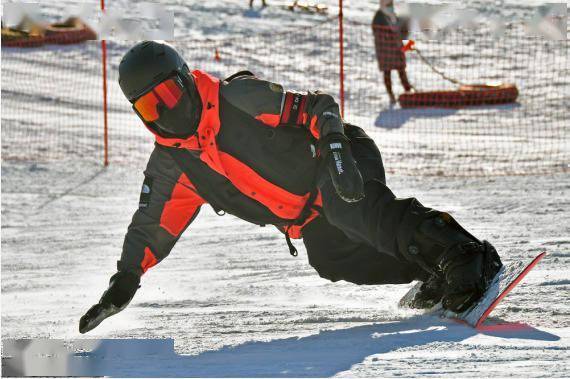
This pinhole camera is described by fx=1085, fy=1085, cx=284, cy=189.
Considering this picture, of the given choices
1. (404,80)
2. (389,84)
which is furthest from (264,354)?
(404,80)

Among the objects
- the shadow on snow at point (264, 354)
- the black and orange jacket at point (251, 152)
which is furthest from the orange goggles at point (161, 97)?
the shadow on snow at point (264, 354)

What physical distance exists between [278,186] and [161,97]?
664mm

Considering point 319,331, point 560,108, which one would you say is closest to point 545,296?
point 319,331

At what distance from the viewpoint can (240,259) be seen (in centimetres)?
737

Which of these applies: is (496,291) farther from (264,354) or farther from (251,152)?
(251,152)

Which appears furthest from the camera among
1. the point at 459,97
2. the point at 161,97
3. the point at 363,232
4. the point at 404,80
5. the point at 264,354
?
the point at 404,80

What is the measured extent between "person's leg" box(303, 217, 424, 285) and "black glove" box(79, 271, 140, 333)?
0.86 meters

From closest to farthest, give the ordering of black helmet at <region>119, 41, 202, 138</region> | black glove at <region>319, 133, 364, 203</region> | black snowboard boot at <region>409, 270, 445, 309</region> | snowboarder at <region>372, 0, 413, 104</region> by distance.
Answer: black glove at <region>319, 133, 364, 203</region>, black helmet at <region>119, 41, 202, 138</region>, black snowboard boot at <region>409, 270, 445, 309</region>, snowboarder at <region>372, 0, 413, 104</region>

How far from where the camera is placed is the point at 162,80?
15.8ft

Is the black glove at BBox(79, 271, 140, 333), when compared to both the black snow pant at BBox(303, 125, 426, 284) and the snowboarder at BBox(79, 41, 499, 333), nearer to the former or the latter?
the snowboarder at BBox(79, 41, 499, 333)

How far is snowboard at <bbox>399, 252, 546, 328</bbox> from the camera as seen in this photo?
4.38 meters

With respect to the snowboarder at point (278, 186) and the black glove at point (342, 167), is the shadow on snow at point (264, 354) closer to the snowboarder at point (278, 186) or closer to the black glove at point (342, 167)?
the snowboarder at point (278, 186)

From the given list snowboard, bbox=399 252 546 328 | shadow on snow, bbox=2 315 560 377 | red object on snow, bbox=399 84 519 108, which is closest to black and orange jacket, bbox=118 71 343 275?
shadow on snow, bbox=2 315 560 377

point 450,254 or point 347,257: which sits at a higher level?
point 450,254
